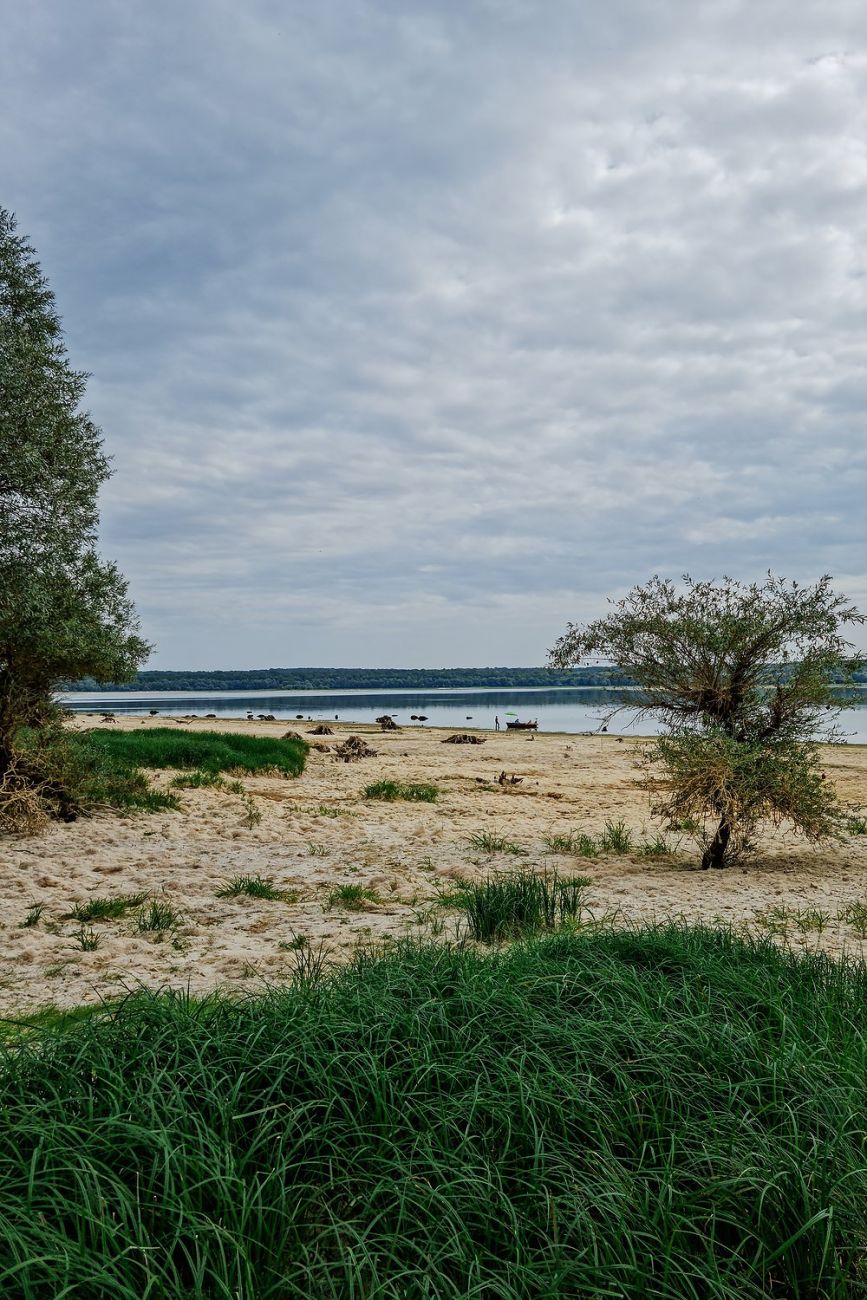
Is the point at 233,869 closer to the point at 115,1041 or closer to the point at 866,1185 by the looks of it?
the point at 115,1041

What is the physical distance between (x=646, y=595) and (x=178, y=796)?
9384 mm

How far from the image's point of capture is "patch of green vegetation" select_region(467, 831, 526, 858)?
1191 centimetres

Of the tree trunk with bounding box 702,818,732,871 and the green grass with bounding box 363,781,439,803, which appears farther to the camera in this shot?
the green grass with bounding box 363,781,439,803

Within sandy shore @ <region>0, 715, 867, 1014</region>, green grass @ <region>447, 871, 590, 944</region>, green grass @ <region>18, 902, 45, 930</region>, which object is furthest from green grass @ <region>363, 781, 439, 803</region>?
green grass @ <region>447, 871, 590, 944</region>

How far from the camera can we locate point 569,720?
62.0 metres

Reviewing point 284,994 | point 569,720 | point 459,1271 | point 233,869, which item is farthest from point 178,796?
point 569,720

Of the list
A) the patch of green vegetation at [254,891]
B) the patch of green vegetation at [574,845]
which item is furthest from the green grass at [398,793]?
the patch of green vegetation at [254,891]

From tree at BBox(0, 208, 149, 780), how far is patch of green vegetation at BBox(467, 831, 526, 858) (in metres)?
6.25

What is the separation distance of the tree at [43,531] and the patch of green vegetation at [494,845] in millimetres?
6247

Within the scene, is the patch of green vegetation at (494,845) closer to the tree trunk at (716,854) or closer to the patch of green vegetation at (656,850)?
the patch of green vegetation at (656,850)

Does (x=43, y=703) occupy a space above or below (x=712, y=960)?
above

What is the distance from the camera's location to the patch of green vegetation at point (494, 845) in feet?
39.1

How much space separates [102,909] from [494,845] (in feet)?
19.5

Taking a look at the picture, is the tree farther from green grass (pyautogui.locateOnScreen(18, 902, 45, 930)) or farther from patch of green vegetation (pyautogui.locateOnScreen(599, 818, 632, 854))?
patch of green vegetation (pyautogui.locateOnScreen(599, 818, 632, 854))
